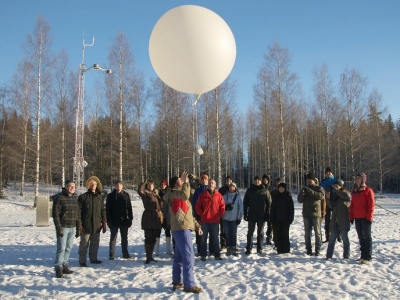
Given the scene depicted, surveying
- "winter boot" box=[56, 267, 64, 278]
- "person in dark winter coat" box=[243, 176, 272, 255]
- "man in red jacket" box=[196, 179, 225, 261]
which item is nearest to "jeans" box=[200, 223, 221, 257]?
"man in red jacket" box=[196, 179, 225, 261]

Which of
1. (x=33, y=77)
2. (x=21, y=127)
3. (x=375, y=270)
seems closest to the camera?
(x=375, y=270)

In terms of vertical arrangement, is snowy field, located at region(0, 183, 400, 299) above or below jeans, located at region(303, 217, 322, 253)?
below

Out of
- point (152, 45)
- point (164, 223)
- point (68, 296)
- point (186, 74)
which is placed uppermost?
point (152, 45)

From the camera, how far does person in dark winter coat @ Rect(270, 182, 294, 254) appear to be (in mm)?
7246

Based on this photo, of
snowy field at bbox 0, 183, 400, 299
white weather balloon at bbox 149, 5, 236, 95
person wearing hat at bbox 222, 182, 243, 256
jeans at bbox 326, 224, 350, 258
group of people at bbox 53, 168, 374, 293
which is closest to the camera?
snowy field at bbox 0, 183, 400, 299

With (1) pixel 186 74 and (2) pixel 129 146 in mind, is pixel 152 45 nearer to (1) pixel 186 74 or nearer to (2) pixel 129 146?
(1) pixel 186 74

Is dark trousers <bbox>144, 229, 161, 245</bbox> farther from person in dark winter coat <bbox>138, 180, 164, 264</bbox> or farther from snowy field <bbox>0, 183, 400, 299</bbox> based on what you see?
snowy field <bbox>0, 183, 400, 299</bbox>

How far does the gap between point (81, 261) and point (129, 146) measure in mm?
22909

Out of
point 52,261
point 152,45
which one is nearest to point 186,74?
point 152,45

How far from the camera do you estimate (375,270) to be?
19.6 ft

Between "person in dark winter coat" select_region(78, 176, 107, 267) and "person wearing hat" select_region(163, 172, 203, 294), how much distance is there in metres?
2.17

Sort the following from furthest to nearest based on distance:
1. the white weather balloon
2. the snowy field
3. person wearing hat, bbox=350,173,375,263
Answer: person wearing hat, bbox=350,173,375,263 < the white weather balloon < the snowy field

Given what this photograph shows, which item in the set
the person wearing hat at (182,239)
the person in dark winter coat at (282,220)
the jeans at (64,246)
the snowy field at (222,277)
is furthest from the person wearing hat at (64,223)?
the person in dark winter coat at (282,220)

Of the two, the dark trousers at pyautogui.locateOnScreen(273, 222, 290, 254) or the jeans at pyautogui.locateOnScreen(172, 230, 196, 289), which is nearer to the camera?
the jeans at pyautogui.locateOnScreen(172, 230, 196, 289)
